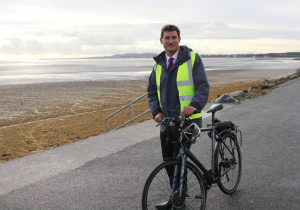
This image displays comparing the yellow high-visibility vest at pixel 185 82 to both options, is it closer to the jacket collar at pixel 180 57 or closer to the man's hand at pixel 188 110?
the jacket collar at pixel 180 57

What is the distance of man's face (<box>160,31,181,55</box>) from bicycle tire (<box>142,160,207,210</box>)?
1136mm

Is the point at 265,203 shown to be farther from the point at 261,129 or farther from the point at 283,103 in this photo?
the point at 283,103

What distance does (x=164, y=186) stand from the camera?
313 cm

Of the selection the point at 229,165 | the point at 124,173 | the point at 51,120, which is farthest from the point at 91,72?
the point at 229,165

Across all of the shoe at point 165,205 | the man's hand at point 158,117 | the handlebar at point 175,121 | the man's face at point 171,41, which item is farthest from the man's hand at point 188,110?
the shoe at point 165,205

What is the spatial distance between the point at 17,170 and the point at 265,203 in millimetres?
3690

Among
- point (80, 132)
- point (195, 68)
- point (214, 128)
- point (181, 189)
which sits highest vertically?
point (195, 68)

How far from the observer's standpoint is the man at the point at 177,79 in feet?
9.23

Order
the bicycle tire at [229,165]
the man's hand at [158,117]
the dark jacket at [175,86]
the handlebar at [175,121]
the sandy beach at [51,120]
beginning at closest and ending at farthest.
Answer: the handlebar at [175,121], the dark jacket at [175,86], the man's hand at [158,117], the bicycle tire at [229,165], the sandy beach at [51,120]

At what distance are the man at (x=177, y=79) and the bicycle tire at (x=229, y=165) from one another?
66 cm

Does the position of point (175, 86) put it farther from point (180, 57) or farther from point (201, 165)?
point (201, 165)

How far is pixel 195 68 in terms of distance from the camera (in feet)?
9.32

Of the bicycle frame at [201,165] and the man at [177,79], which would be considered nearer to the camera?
the bicycle frame at [201,165]

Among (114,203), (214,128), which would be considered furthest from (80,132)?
(214,128)
